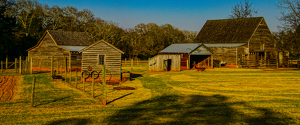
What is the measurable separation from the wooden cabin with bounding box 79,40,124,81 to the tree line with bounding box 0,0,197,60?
31426mm

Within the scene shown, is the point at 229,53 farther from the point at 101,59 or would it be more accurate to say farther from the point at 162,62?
the point at 101,59

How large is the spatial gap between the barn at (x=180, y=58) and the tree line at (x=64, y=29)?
29.9m

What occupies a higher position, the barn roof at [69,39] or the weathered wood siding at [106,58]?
the barn roof at [69,39]

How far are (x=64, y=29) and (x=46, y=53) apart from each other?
29746 millimetres

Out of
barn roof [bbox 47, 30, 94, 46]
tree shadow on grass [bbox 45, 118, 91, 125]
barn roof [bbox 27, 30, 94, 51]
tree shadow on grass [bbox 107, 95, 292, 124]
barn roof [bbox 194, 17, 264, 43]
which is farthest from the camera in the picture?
barn roof [bbox 194, 17, 264, 43]

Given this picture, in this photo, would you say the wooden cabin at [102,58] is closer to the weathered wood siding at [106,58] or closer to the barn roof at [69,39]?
the weathered wood siding at [106,58]

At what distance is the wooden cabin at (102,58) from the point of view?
90.5ft

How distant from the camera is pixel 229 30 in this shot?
189ft

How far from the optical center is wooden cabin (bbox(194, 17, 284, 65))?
51.5m

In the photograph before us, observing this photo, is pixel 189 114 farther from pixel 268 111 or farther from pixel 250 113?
pixel 268 111

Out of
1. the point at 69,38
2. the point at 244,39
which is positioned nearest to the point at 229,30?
the point at 244,39

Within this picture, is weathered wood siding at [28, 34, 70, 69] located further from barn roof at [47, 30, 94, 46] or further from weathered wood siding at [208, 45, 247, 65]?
weathered wood siding at [208, 45, 247, 65]

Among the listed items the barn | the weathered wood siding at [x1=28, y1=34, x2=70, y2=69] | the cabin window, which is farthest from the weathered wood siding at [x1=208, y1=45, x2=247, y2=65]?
the cabin window

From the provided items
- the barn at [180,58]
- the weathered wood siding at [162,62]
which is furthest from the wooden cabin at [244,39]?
the weathered wood siding at [162,62]
